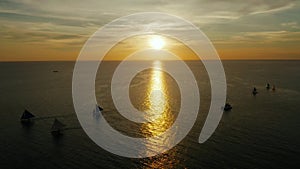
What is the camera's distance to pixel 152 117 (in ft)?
274

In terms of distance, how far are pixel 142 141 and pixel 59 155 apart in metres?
18.0

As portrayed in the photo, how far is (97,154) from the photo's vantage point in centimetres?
5259

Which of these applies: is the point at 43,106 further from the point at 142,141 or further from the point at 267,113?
the point at 267,113

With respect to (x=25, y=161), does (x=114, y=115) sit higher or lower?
higher

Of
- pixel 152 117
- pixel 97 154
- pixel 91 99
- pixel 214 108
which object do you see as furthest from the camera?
pixel 91 99

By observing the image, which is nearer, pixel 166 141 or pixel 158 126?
pixel 166 141

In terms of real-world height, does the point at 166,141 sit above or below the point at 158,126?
below

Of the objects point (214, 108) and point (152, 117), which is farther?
point (214, 108)

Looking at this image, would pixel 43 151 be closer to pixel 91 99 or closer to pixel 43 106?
pixel 43 106

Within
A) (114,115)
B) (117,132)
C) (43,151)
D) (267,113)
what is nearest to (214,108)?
(267,113)

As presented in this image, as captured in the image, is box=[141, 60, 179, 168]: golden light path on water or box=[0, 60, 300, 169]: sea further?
box=[141, 60, 179, 168]: golden light path on water

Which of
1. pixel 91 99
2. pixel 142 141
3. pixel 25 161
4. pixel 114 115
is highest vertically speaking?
pixel 91 99

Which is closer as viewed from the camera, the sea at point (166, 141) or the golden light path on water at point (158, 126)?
the sea at point (166, 141)

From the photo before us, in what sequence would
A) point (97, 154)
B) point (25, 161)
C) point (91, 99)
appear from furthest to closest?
point (91, 99)
point (97, 154)
point (25, 161)
